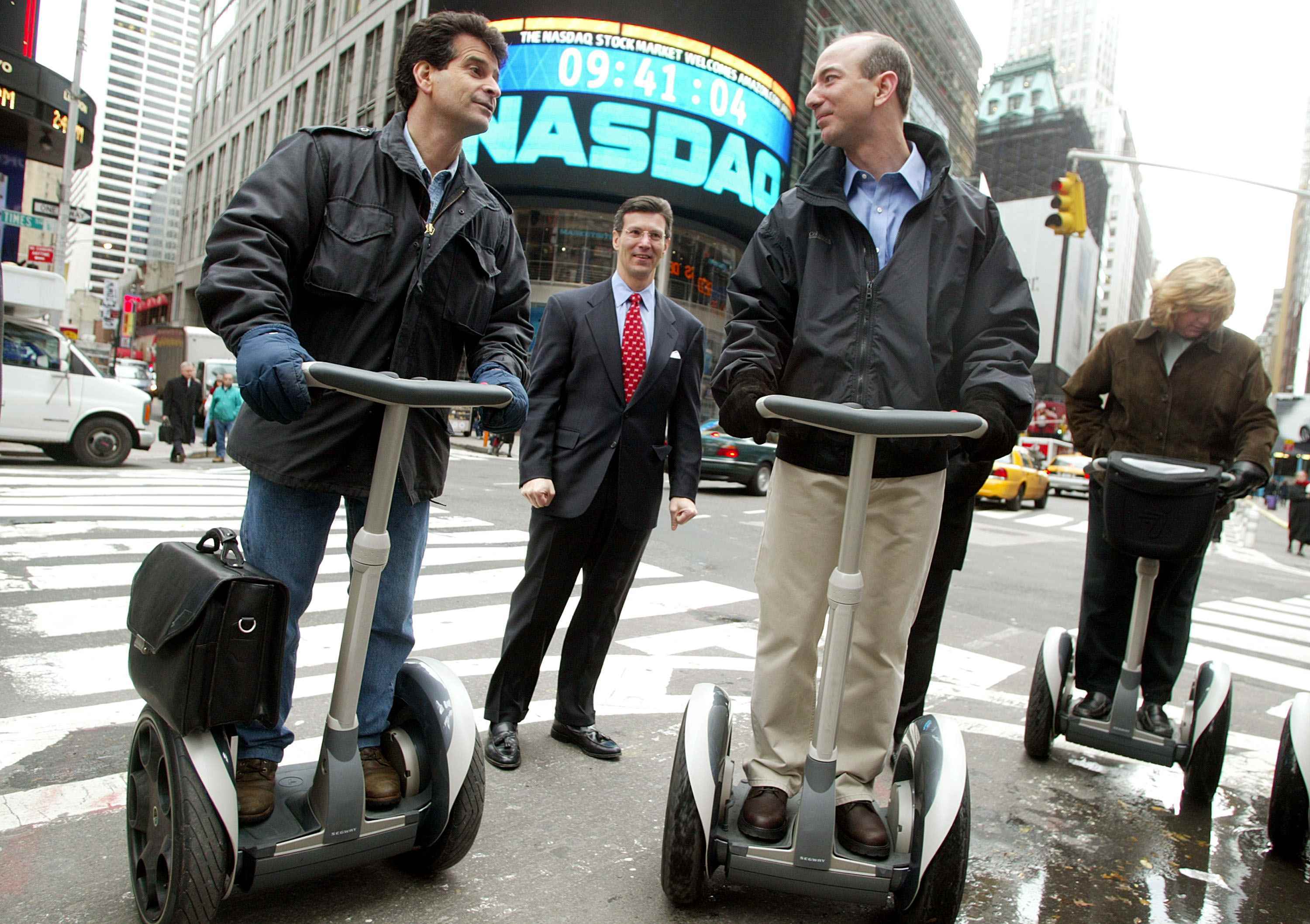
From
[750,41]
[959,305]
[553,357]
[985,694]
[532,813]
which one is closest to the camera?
[959,305]

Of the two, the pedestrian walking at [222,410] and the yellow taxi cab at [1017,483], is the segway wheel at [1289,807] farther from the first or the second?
the yellow taxi cab at [1017,483]

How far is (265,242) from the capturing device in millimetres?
2084

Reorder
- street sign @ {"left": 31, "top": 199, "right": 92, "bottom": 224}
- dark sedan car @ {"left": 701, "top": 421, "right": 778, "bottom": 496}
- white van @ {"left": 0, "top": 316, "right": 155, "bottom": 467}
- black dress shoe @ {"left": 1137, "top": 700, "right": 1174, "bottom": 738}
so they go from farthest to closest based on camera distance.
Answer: street sign @ {"left": 31, "top": 199, "right": 92, "bottom": 224} → dark sedan car @ {"left": 701, "top": 421, "right": 778, "bottom": 496} → white van @ {"left": 0, "top": 316, "right": 155, "bottom": 467} → black dress shoe @ {"left": 1137, "top": 700, "right": 1174, "bottom": 738}

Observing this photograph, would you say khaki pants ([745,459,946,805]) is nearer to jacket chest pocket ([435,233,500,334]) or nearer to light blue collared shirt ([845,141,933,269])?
light blue collared shirt ([845,141,933,269])

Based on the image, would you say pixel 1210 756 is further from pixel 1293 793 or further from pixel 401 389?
pixel 401 389

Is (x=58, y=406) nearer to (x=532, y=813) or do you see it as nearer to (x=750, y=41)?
(x=532, y=813)

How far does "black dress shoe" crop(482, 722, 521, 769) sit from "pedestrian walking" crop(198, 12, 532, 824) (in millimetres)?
903

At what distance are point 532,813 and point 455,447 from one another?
22.9 meters

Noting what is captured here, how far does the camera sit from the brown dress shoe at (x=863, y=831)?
2.14 metres

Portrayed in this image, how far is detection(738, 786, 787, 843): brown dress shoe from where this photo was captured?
2199mm

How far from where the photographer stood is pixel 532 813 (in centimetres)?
282

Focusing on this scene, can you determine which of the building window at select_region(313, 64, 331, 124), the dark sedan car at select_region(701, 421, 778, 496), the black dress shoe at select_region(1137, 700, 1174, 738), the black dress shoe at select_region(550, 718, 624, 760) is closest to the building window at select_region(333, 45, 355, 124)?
the building window at select_region(313, 64, 331, 124)

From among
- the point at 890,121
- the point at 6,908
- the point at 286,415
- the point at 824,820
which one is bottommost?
the point at 6,908

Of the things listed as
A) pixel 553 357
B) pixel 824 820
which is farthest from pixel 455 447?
pixel 824 820
